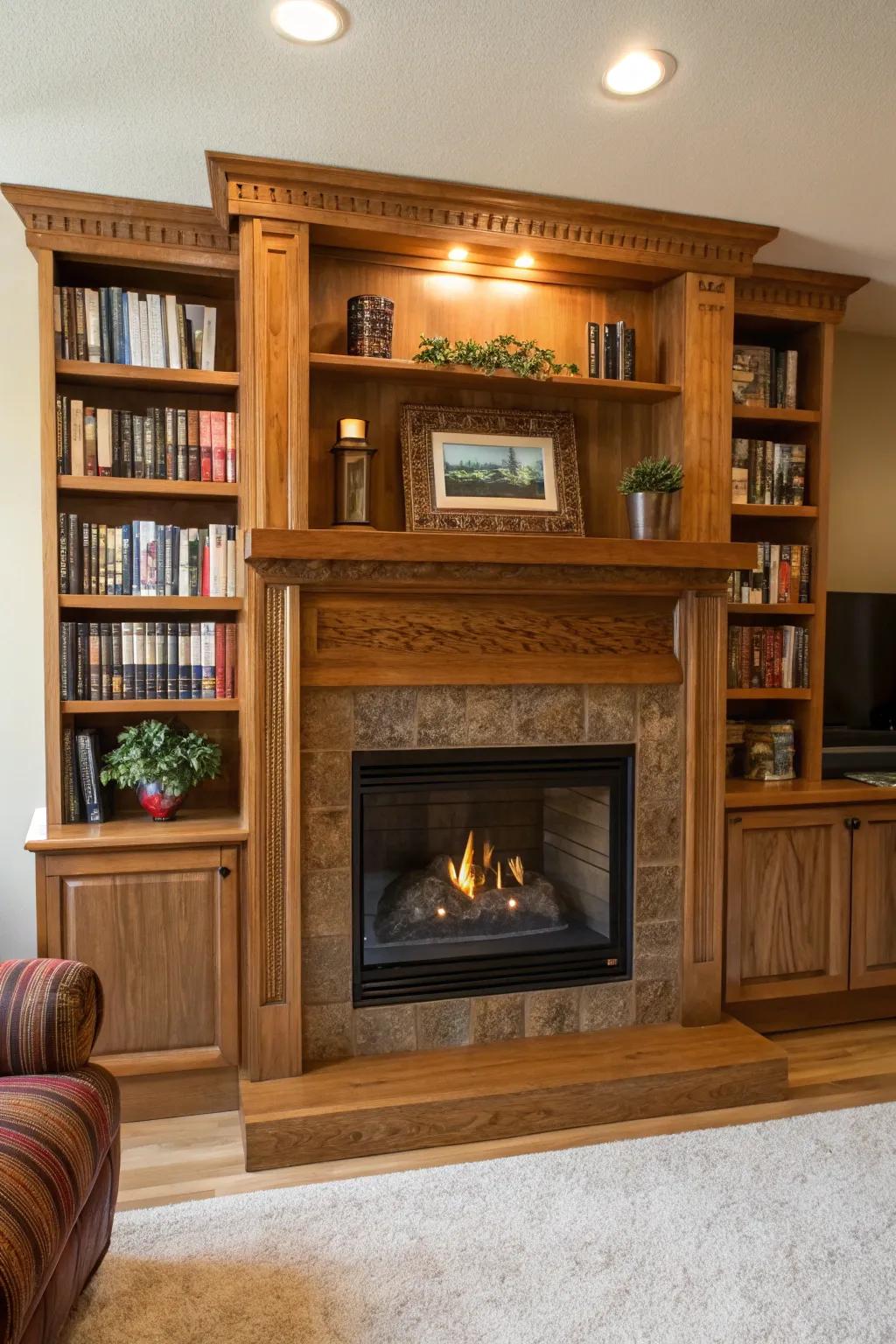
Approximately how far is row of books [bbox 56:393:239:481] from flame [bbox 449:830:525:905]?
139 centimetres

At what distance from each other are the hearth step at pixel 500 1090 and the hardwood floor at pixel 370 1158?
0.10ft

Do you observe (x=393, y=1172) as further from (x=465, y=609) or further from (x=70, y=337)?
(x=70, y=337)

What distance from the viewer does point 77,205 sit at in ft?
9.41

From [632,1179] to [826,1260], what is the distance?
48 centimetres

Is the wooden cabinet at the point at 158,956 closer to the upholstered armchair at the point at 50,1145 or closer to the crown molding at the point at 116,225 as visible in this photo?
the upholstered armchair at the point at 50,1145

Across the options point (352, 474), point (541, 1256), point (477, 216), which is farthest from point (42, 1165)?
point (477, 216)

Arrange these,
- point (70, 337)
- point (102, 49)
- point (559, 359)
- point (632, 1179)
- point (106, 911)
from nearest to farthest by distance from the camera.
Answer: point (102, 49)
point (632, 1179)
point (106, 911)
point (70, 337)
point (559, 359)

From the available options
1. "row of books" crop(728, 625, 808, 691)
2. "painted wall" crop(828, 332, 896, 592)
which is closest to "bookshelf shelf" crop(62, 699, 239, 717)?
"row of books" crop(728, 625, 808, 691)

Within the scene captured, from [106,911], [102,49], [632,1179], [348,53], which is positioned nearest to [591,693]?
[632,1179]

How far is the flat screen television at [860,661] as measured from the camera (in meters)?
3.87

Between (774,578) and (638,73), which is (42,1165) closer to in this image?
(638,73)

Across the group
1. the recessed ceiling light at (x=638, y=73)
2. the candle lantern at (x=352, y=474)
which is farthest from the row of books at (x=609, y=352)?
the recessed ceiling light at (x=638, y=73)

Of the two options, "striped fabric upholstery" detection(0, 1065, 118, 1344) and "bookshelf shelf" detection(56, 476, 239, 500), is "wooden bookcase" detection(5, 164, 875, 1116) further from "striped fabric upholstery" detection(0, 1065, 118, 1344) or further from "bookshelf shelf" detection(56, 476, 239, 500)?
"striped fabric upholstery" detection(0, 1065, 118, 1344)

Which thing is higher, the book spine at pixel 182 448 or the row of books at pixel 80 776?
the book spine at pixel 182 448
